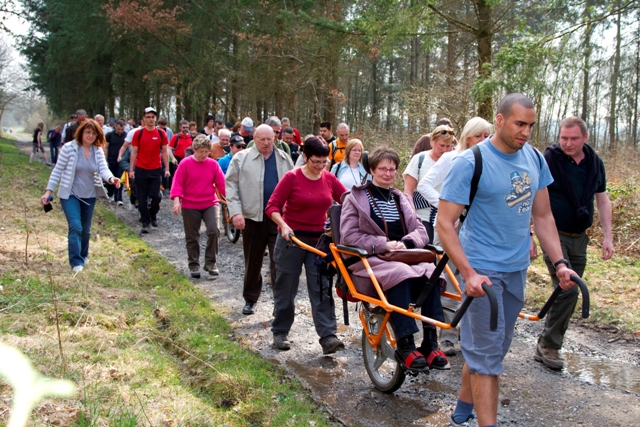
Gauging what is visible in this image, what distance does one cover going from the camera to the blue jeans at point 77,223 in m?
8.50

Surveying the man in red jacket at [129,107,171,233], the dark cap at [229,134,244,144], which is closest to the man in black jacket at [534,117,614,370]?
the dark cap at [229,134,244,144]

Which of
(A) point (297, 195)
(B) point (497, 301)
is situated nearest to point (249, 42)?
(A) point (297, 195)

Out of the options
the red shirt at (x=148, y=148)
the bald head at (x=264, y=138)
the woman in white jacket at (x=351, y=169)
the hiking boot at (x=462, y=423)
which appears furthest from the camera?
the red shirt at (x=148, y=148)

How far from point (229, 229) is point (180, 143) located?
564cm

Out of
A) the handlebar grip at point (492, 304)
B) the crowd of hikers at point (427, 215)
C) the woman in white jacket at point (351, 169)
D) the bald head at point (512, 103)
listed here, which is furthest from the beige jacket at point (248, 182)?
the handlebar grip at point (492, 304)

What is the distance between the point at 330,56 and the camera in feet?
72.5

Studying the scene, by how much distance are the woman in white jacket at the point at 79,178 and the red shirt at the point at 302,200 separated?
9.57 feet

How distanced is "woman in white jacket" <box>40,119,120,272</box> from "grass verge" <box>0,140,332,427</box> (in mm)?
491

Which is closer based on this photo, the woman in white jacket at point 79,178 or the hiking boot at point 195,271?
the woman in white jacket at point 79,178

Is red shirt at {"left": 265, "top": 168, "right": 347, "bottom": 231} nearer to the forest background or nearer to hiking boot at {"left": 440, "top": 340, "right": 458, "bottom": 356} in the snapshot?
Result: hiking boot at {"left": 440, "top": 340, "right": 458, "bottom": 356}

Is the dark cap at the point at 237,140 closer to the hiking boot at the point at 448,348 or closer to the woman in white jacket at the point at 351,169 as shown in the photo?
the woman in white jacket at the point at 351,169

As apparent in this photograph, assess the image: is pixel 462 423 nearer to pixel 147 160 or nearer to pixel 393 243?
pixel 393 243

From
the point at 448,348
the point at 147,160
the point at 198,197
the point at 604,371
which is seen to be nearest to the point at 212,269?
the point at 198,197

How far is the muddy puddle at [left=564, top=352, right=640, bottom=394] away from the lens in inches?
215
